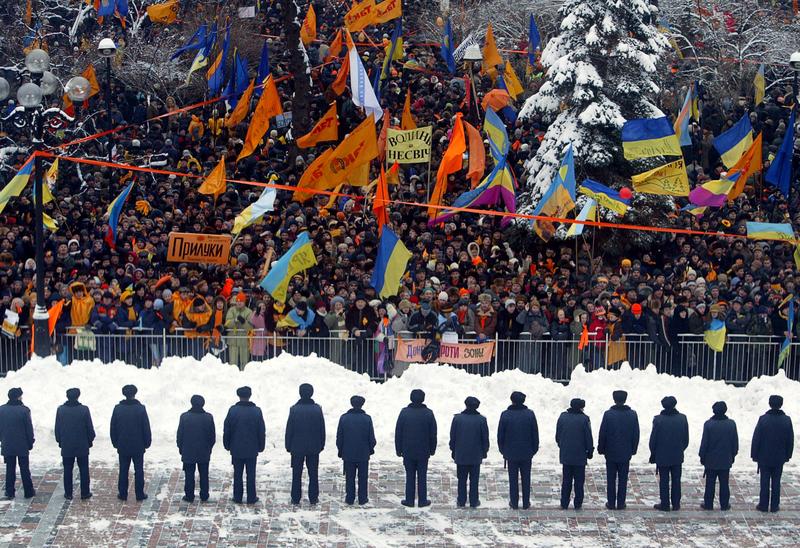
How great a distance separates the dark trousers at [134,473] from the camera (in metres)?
15.7

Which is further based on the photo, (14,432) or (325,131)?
(325,131)

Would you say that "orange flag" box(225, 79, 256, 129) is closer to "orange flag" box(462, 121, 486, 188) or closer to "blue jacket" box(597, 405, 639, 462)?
"orange flag" box(462, 121, 486, 188)

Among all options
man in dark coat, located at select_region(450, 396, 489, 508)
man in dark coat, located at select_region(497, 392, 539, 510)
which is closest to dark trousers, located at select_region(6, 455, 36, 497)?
man in dark coat, located at select_region(450, 396, 489, 508)

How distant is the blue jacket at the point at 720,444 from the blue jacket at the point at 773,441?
27 centimetres

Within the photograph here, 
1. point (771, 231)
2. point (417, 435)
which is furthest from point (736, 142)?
point (417, 435)

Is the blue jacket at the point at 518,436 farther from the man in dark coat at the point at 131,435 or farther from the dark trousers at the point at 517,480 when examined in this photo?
the man in dark coat at the point at 131,435

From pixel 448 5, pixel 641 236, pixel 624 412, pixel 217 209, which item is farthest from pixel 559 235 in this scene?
pixel 448 5

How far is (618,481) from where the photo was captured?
15.8m

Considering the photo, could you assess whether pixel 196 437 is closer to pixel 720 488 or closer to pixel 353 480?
pixel 353 480

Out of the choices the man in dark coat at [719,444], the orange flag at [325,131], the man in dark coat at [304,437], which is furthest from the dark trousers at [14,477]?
the orange flag at [325,131]

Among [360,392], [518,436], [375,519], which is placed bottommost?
[375,519]

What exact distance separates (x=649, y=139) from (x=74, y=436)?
37.5 feet

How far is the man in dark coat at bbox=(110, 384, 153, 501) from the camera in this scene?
1564cm

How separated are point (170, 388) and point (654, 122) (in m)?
9.32
